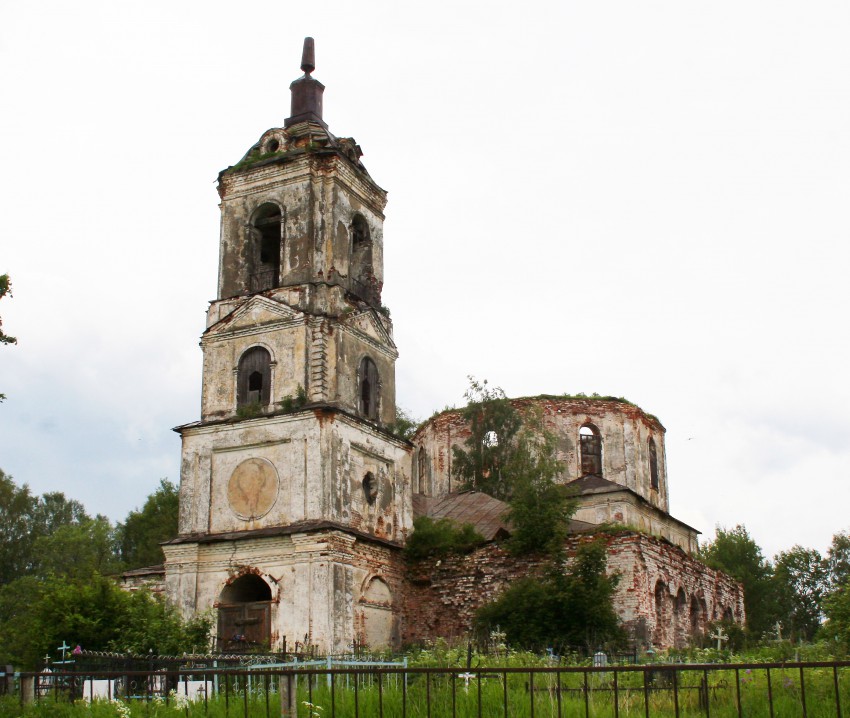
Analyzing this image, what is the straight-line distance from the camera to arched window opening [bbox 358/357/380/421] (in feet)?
75.3

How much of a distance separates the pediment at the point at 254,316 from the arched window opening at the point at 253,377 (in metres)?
0.62

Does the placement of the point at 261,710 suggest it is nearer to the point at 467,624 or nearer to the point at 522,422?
the point at 467,624

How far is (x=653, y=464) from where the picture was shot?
31.5 metres

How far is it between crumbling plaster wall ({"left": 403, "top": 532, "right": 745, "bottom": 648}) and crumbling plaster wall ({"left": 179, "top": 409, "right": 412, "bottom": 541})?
1451 millimetres

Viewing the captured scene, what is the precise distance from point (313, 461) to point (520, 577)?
5051 millimetres

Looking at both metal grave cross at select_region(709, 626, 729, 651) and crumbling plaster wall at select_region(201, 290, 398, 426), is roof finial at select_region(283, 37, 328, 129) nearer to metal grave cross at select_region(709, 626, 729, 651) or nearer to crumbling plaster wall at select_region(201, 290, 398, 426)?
crumbling plaster wall at select_region(201, 290, 398, 426)

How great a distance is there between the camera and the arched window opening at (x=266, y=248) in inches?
932

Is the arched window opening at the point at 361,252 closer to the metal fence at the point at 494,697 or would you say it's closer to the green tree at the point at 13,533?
the metal fence at the point at 494,697

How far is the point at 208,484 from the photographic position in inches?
856

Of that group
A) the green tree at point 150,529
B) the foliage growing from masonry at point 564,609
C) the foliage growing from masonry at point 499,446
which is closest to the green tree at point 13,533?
the green tree at point 150,529

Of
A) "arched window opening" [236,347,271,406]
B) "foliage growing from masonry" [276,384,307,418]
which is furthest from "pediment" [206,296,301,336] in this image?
"foliage growing from masonry" [276,384,307,418]

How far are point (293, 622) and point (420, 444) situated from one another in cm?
1296

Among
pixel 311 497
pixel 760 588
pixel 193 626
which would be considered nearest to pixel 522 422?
pixel 311 497

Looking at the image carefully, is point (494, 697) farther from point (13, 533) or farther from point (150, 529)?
point (13, 533)
